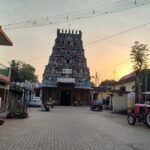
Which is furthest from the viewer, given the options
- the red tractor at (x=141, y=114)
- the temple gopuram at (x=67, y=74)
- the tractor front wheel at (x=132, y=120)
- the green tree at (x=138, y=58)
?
the temple gopuram at (x=67, y=74)

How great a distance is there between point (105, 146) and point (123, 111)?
2778 centimetres

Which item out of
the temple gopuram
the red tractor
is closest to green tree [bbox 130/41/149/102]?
the red tractor

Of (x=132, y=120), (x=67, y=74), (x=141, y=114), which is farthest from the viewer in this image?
(x=67, y=74)

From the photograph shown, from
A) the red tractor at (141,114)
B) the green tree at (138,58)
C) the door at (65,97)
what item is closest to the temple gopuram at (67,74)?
the door at (65,97)

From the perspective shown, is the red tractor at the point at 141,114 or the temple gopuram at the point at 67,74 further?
the temple gopuram at the point at 67,74

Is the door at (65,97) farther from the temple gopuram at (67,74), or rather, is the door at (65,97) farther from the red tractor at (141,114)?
the red tractor at (141,114)

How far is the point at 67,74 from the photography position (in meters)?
70.4

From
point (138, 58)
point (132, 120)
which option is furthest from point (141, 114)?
point (138, 58)

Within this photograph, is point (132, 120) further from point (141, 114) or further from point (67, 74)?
point (67, 74)

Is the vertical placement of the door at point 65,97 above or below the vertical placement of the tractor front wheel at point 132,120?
above

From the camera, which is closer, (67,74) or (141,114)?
(141,114)

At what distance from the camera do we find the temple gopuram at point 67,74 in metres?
69.4

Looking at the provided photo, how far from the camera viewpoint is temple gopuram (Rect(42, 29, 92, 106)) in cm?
6938

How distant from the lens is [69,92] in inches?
2761
